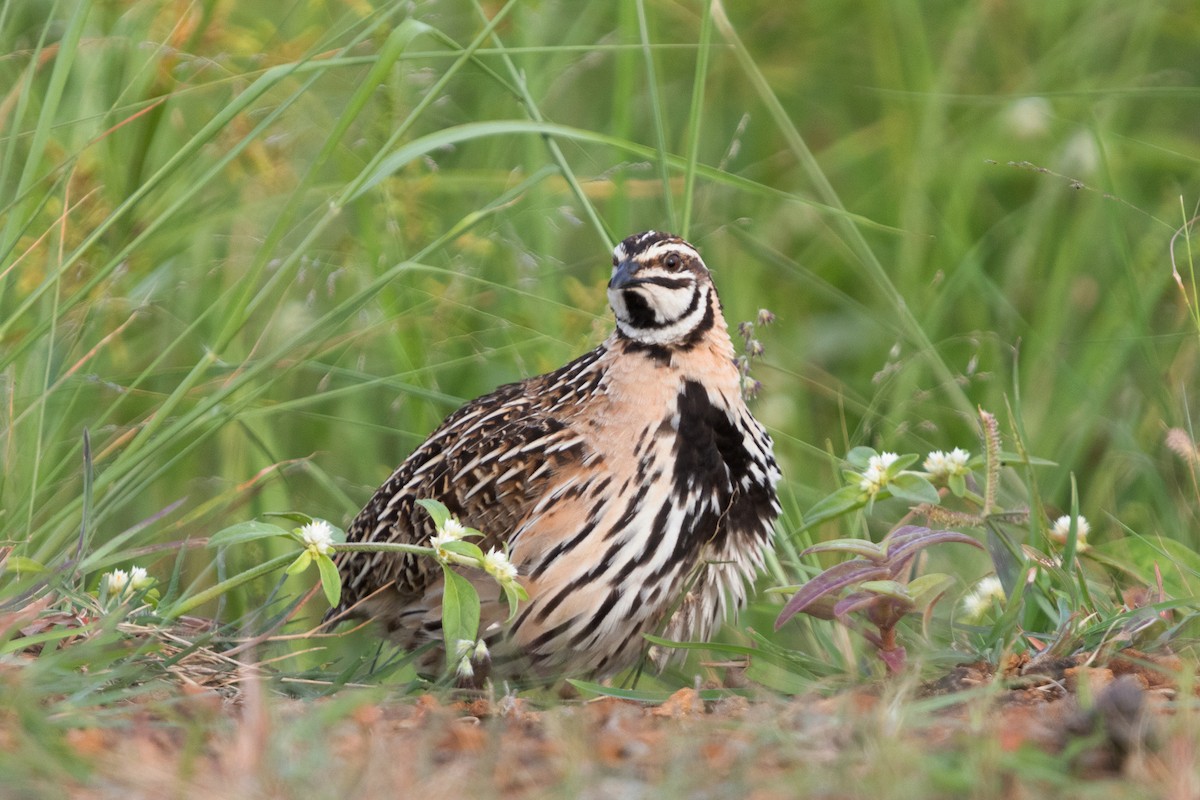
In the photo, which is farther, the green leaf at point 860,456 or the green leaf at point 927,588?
the green leaf at point 860,456

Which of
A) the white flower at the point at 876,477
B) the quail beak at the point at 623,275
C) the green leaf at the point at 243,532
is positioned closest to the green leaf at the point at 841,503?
the white flower at the point at 876,477

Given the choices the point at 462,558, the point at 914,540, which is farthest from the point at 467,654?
the point at 914,540

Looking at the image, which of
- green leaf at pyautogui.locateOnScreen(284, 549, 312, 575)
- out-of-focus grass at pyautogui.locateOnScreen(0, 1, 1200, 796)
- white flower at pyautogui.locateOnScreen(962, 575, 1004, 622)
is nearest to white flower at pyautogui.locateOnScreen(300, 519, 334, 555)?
green leaf at pyautogui.locateOnScreen(284, 549, 312, 575)

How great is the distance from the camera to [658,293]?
4.48 metres

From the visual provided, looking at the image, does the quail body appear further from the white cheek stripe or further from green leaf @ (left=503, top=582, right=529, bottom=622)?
green leaf @ (left=503, top=582, right=529, bottom=622)

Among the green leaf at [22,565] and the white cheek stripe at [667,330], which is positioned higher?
the white cheek stripe at [667,330]

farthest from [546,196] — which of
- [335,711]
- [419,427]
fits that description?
[335,711]

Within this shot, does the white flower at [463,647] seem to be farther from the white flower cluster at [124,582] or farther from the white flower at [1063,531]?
the white flower at [1063,531]

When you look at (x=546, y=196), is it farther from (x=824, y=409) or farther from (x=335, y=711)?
(x=335, y=711)

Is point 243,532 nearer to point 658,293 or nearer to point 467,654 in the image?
point 467,654

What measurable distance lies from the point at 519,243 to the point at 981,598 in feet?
7.54

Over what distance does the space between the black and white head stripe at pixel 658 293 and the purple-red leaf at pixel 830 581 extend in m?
1.08

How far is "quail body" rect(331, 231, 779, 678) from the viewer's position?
14.2 ft

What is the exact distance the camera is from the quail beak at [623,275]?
4.41m
